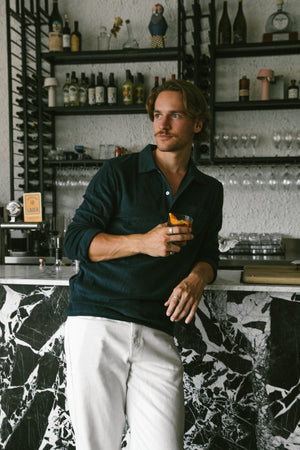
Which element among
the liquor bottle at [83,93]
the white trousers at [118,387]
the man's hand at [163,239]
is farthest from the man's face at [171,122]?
the liquor bottle at [83,93]

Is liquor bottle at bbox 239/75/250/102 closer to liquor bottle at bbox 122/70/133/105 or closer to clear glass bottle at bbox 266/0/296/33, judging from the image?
clear glass bottle at bbox 266/0/296/33

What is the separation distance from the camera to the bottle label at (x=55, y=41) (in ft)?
12.9

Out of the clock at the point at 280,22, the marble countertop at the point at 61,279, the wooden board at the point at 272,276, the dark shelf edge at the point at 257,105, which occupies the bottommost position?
the marble countertop at the point at 61,279

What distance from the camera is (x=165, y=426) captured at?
129 cm

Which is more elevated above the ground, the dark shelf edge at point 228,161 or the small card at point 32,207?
the dark shelf edge at point 228,161

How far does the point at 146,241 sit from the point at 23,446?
1.26 metres

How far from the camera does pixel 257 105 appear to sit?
3721mm

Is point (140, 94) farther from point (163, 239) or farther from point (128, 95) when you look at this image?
point (163, 239)

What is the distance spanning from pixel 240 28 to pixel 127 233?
308 centimetres

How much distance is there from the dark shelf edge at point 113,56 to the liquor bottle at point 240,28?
20.1 inches

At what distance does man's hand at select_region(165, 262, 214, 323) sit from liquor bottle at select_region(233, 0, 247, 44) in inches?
111

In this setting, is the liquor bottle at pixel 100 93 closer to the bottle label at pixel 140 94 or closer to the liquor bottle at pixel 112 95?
the liquor bottle at pixel 112 95

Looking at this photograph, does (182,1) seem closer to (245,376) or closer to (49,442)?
(245,376)

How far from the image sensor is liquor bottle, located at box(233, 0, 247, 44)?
3748mm
